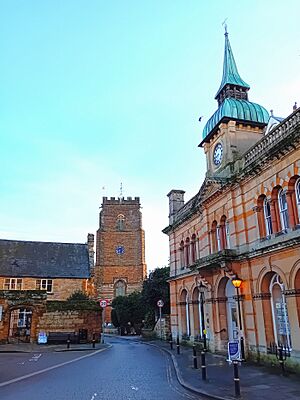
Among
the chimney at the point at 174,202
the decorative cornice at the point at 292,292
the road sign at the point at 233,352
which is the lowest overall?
the road sign at the point at 233,352

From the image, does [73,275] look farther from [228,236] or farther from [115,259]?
[115,259]

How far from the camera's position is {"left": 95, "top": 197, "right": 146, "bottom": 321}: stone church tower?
67.2m

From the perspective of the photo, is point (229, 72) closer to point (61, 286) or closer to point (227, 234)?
point (227, 234)

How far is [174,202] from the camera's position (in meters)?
30.4

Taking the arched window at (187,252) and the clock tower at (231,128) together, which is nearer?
the clock tower at (231,128)

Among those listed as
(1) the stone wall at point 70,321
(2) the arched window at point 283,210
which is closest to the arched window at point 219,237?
(2) the arched window at point 283,210

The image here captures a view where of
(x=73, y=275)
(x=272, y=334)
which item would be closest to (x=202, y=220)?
(x=272, y=334)

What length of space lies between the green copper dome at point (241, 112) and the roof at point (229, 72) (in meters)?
1.97

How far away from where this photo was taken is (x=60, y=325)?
98.6 ft

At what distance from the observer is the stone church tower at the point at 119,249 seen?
67.2 metres

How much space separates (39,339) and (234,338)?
16125 millimetres

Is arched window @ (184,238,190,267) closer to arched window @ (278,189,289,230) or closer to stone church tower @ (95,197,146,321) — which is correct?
arched window @ (278,189,289,230)

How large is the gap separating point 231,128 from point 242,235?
6.71 meters

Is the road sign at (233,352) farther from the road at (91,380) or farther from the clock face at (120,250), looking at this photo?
the clock face at (120,250)
